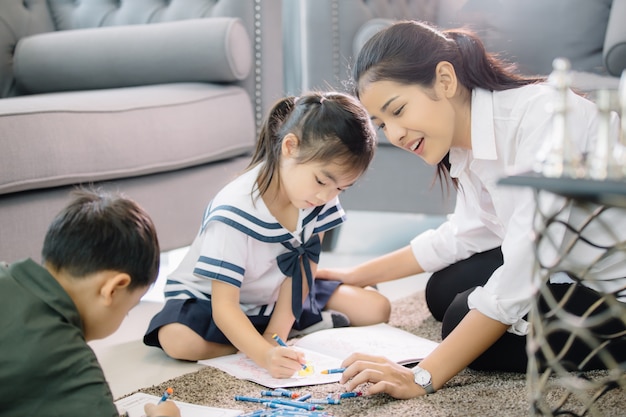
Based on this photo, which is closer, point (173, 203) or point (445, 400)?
point (445, 400)

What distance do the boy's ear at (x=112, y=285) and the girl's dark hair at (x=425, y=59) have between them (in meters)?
0.52

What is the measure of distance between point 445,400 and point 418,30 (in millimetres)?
573

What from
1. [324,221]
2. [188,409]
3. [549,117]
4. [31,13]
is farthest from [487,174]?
[31,13]

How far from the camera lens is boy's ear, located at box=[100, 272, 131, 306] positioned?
2.93ft

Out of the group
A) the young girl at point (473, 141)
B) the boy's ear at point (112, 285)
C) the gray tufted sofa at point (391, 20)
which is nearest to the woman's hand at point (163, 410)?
the boy's ear at point (112, 285)

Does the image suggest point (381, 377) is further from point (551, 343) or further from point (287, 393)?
point (551, 343)

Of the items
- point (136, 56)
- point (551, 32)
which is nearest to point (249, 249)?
point (136, 56)

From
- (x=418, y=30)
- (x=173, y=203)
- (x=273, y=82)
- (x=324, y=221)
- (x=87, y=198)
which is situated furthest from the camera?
(x=273, y=82)

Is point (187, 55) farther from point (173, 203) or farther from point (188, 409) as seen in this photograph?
point (188, 409)

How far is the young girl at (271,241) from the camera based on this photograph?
1.26 m

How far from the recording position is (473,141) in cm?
121

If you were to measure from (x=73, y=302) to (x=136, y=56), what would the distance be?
1.20 m

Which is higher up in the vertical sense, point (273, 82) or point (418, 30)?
point (418, 30)

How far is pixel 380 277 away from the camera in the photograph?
164 cm
